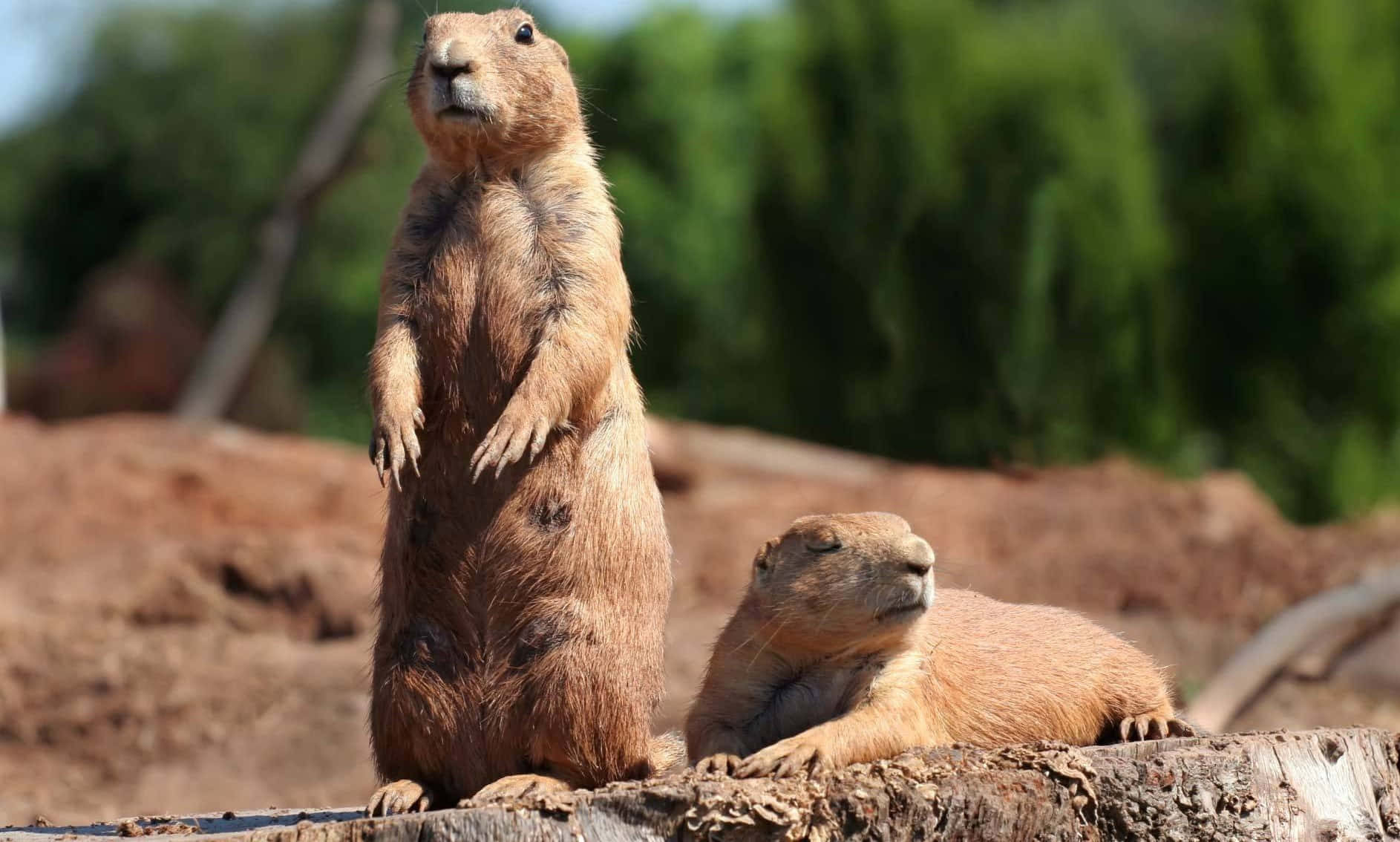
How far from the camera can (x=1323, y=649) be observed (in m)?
9.73

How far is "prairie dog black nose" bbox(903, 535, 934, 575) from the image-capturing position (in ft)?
14.0

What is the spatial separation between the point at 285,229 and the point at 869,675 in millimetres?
19448

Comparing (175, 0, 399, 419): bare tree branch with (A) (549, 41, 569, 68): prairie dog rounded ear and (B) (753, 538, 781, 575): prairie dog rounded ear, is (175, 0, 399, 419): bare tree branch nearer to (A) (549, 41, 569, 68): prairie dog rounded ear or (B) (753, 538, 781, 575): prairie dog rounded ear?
(A) (549, 41, 569, 68): prairie dog rounded ear

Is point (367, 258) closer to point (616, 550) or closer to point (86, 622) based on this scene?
point (86, 622)

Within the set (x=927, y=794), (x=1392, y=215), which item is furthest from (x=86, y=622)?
(x=1392, y=215)

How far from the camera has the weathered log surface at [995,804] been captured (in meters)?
3.79

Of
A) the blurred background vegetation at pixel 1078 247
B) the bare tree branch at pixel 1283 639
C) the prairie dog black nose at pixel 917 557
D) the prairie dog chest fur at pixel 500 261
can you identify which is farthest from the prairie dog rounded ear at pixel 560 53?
the blurred background vegetation at pixel 1078 247

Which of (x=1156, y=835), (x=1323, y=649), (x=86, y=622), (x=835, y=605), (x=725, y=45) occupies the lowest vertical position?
(x=1156, y=835)

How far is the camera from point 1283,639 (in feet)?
30.0

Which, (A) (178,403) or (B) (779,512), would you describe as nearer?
(B) (779,512)

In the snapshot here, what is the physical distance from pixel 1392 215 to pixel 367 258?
1796cm

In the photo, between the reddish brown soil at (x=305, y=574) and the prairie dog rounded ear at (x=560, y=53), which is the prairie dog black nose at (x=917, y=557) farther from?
the reddish brown soil at (x=305, y=574)

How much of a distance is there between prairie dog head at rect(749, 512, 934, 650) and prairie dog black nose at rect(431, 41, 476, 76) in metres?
1.61

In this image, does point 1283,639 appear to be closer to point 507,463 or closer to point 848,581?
point 848,581
